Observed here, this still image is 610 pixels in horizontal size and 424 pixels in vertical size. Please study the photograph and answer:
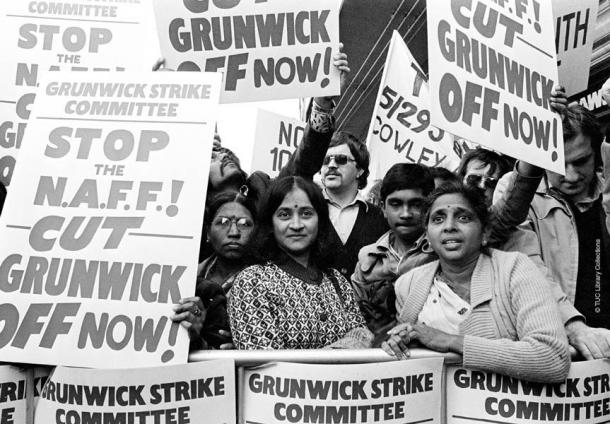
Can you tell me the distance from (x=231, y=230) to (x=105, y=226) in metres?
1.08

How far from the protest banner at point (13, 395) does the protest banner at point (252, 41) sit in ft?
7.00

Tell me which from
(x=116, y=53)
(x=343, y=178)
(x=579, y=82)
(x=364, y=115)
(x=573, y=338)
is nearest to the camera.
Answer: (x=573, y=338)

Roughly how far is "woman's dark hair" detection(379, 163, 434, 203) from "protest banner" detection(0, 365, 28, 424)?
2122mm

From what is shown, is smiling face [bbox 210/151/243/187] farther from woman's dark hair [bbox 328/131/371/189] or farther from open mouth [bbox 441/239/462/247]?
open mouth [bbox 441/239/462/247]

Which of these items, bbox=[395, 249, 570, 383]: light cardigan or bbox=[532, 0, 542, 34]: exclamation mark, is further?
bbox=[532, 0, 542, 34]: exclamation mark

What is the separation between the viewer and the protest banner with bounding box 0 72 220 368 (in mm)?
3965

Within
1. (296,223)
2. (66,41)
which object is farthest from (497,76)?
(66,41)

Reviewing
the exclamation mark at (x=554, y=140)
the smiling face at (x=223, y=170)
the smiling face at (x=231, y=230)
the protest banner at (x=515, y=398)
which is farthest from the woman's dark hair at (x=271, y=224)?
the smiling face at (x=223, y=170)

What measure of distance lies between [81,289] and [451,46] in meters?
2.00

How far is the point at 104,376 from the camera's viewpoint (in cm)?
390

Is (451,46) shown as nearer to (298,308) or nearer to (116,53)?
(298,308)

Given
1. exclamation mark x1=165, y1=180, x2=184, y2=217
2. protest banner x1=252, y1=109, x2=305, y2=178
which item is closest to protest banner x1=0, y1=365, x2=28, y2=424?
exclamation mark x1=165, y1=180, x2=184, y2=217

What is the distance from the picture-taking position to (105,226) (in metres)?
4.09

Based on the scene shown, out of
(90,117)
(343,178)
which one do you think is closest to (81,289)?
(90,117)
